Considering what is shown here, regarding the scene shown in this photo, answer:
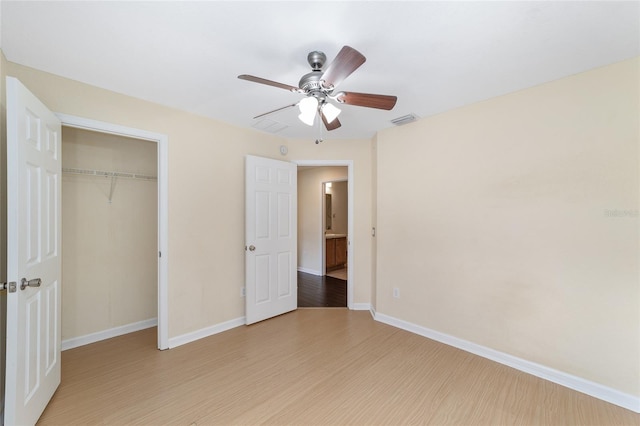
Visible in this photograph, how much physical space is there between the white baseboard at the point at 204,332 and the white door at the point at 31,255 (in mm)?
880

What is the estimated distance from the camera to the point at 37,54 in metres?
1.87

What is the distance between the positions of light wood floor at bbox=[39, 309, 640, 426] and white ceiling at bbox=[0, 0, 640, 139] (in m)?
2.40

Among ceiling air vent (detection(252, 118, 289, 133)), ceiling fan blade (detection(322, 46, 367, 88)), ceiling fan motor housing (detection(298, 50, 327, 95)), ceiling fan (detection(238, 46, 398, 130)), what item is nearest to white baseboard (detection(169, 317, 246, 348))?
ceiling air vent (detection(252, 118, 289, 133))

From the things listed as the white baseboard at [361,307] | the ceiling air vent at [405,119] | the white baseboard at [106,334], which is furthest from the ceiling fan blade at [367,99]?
the white baseboard at [106,334]

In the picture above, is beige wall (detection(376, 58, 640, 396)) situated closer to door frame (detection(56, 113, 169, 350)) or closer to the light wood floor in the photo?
the light wood floor

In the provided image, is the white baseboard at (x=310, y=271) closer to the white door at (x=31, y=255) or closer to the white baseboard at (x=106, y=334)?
the white baseboard at (x=106, y=334)

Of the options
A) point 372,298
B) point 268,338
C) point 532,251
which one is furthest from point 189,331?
point 532,251

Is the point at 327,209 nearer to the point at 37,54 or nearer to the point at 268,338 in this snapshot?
the point at 268,338

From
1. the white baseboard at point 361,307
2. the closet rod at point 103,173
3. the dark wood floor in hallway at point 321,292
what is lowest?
the dark wood floor in hallway at point 321,292

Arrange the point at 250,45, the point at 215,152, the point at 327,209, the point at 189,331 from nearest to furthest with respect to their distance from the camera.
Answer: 1. the point at 250,45
2. the point at 189,331
3. the point at 215,152
4. the point at 327,209

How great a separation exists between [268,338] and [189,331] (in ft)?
2.70

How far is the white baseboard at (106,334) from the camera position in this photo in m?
2.74

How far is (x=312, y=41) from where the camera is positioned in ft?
5.56

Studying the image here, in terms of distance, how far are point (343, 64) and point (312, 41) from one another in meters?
0.38
